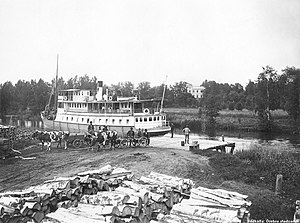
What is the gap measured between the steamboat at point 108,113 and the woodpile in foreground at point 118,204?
23.9 metres

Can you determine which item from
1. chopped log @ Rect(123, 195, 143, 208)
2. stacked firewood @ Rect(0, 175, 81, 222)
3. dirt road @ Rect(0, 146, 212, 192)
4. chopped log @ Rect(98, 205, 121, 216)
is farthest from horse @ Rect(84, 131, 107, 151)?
chopped log @ Rect(98, 205, 121, 216)

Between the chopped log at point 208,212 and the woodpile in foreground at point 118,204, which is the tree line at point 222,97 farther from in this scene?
the chopped log at point 208,212

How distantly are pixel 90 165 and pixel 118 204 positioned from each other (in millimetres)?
9846

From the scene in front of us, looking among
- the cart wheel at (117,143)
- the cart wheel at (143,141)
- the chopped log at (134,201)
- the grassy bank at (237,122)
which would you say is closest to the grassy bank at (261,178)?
the chopped log at (134,201)

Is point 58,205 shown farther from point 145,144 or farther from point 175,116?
point 175,116

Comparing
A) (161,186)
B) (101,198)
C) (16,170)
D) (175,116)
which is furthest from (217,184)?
(175,116)

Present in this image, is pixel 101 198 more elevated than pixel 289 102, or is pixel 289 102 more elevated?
pixel 289 102

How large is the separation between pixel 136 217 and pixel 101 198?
4.78 ft

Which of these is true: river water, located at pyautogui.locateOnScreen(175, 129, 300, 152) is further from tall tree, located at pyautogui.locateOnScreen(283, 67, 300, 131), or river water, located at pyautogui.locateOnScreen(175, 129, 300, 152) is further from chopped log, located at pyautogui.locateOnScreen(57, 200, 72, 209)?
chopped log, located at pyautogui.locateOnScreen(57, 200, 72, 209)

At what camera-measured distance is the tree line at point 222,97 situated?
5138 centimetres

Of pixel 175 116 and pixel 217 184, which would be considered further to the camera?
pixel 175 116

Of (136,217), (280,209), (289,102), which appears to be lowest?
(280,209)

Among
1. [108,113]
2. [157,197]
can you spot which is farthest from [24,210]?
[108,113]

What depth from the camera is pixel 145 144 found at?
26.7m
